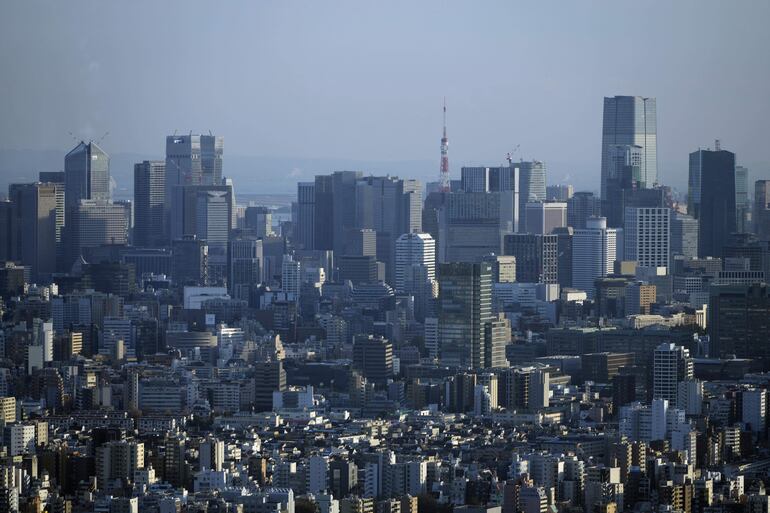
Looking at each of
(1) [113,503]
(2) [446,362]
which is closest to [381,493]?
(1) [113,503]

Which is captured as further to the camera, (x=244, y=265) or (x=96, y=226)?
(x=96, y=226)

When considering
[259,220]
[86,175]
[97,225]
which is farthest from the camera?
[259,220]

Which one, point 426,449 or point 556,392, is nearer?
point 426,449

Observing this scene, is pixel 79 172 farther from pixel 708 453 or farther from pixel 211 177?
pixel 708 453

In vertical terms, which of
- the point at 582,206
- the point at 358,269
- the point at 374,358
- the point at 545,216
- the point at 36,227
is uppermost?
the point at 582,206

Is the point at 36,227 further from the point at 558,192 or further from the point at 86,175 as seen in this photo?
the point at 558,192

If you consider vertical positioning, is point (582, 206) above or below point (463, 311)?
above

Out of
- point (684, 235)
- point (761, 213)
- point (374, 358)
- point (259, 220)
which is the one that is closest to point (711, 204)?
point (684, 235)
